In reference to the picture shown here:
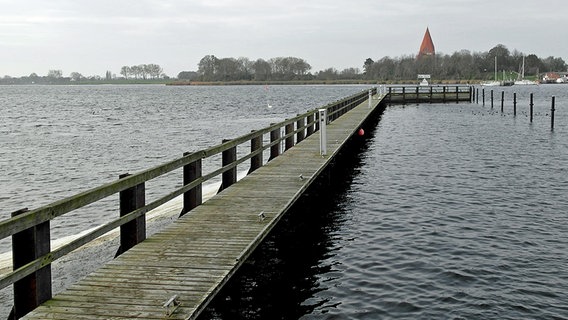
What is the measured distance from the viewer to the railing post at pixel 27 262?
6.07 metres

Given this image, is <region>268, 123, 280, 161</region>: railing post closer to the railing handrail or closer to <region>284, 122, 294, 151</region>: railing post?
<region>284, 122, 294, 151</region>: railing post

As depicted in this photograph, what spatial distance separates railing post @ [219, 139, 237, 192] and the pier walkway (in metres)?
0.23

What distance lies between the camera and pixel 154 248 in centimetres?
841

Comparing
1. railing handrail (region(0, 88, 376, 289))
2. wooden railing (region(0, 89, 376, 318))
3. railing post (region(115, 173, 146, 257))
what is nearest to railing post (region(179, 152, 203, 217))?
wooden railing (region(0, 89, 376, 318))

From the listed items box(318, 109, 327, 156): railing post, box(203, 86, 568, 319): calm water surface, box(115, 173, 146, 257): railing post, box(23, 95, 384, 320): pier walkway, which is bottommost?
box(203, 86, 568, 319): calm water surface

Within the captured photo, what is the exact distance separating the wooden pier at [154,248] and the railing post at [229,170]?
0.03 m

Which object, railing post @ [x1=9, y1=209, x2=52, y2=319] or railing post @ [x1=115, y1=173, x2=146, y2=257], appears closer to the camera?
railing post @ [x1=9, y1=209, x2=52, y2=319]

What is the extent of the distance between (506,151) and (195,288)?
2321 centimetres

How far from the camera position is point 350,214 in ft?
49.4

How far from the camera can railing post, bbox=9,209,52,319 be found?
607 centimetres

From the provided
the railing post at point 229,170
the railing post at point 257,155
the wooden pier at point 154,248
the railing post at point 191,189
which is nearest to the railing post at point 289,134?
the railing post at point 257,155

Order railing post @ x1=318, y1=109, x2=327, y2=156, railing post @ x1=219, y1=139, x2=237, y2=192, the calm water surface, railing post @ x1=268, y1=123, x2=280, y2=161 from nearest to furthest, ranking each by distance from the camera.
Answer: the calm water surface < railing post @ x1=219, y1=139, x2=237, y2=192 < railing post @ x1=268, y1=123, x2=280, y2=161 < railing post @ x1=318, y1=109, x2=327, y2=156

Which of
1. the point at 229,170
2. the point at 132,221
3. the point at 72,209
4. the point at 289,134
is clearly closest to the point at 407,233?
the point at 229,170

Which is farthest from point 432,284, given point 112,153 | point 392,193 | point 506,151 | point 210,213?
point 112,153
